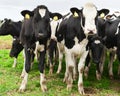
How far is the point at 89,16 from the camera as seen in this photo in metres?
11.2

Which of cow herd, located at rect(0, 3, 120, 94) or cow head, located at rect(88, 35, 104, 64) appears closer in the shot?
cow herd, located at rect(0, 3, 120, 94)

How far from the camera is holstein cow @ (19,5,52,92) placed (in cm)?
1111

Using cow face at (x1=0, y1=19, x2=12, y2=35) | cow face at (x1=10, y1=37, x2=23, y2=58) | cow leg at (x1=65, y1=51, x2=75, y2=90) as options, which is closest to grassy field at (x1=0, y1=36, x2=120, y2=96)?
cow leg at (x1=65, y1=51, x2=75, y2=90)

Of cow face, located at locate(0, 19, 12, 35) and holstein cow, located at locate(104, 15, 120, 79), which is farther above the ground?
cow face, located at locate(0, 19, 12, 35)

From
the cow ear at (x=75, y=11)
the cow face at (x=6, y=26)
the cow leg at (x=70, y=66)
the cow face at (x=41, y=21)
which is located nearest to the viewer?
the cow face at (x=41, y=21)

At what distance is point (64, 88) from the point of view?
1195cm

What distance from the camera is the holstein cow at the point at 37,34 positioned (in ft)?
36.4

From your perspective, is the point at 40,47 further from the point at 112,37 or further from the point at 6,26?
the point at 6,26

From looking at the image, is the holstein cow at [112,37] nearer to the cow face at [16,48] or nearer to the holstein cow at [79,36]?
the holstein cow at [79,36]

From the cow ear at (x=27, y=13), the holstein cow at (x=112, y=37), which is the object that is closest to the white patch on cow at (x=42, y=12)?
the cow ear at (x=27, y=13)

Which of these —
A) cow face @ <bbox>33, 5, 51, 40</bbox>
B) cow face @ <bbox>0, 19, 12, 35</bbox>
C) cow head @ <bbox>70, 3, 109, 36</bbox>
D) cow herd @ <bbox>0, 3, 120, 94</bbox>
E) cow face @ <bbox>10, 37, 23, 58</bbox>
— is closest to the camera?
cow head @ <bbox>70, 3, 109, 36</bbox>

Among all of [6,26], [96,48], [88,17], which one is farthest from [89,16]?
[6,26]

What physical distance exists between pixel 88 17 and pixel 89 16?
0.19ft

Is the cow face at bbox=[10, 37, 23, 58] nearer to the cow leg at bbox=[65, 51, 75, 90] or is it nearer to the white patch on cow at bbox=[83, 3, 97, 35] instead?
the cow leg at bbox=[65, 51, 75, 90]
